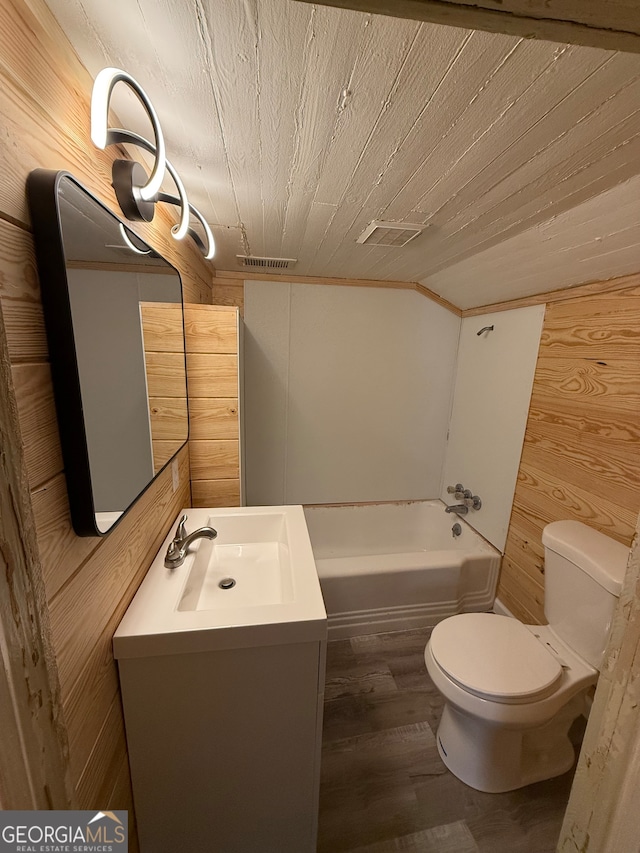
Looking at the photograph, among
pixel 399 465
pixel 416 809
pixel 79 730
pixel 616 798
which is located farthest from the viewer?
pixel 399 465

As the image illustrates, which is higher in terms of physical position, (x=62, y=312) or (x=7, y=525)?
(x=62, y=312)

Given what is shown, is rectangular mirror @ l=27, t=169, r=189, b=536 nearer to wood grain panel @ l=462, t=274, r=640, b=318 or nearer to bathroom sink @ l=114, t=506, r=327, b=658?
bathroom sink @ l=114, t=506, r=327, b=658

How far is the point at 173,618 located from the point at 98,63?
1.32 m

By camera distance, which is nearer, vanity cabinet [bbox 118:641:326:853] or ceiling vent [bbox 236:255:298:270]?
vanity cabinet [bbox 118:641:326:853]

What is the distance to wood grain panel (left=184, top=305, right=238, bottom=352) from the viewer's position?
1.52 meters

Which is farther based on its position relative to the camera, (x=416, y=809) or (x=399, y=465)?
(x=399, y=465)

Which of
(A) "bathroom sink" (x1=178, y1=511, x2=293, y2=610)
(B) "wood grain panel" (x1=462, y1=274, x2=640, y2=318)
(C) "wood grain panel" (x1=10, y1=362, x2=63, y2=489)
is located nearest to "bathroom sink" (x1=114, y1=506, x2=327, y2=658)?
(A) "bathroom sink" (x1=178, y1=511, x2=293, y2=610)

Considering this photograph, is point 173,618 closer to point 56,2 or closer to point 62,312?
point 62,312

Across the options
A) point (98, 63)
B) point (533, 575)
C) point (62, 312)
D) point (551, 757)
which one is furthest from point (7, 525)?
point (533, 575)

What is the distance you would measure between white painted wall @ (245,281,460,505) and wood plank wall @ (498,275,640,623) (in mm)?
854

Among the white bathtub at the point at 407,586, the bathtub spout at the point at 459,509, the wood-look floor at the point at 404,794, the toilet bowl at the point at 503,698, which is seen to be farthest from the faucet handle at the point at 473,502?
the wood-look floor at the point at 404,794

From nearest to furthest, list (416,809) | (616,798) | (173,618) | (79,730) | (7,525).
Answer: (7,525) → (616,798) → (79,730) → (173,618) → (416,809)

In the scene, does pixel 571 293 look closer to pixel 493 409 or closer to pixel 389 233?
pixel 493 409

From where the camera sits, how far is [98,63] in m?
0.69
